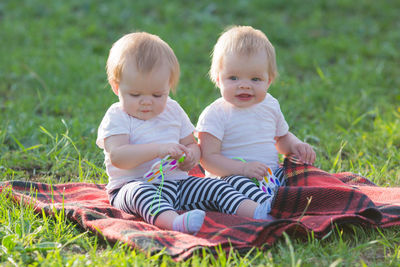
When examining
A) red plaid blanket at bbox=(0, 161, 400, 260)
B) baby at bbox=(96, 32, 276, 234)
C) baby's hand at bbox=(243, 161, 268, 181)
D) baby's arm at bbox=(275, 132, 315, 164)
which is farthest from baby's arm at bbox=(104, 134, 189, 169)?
baby's arm at bbox=(275, 132, 315, 164)

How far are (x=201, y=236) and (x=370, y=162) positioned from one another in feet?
5.72

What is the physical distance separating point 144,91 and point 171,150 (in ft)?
1.09

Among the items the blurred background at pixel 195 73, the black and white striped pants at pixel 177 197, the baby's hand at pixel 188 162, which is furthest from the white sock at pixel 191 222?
the blurred background at pixel 195 73

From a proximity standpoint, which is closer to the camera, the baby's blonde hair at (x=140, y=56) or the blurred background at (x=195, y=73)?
the baby's blonde hair at (x=140, y=56)

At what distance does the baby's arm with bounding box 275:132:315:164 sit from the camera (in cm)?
313

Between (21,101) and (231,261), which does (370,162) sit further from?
(21,101)

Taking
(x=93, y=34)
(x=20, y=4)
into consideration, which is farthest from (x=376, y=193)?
(x=20, y=4)

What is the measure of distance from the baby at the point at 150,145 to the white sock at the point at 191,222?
0.16 feet

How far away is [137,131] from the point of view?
279cm

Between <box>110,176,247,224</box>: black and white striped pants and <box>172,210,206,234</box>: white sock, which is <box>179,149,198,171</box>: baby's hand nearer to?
<box>110,176,247,224</box>: black and white striped pants

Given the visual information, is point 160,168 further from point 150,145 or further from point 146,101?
point 146,101

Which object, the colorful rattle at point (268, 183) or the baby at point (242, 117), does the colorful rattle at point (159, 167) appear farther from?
the colorful rattle at point (268, 183)

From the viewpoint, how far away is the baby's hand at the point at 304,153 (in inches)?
123

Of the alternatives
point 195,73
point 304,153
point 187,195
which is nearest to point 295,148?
point 304,153
